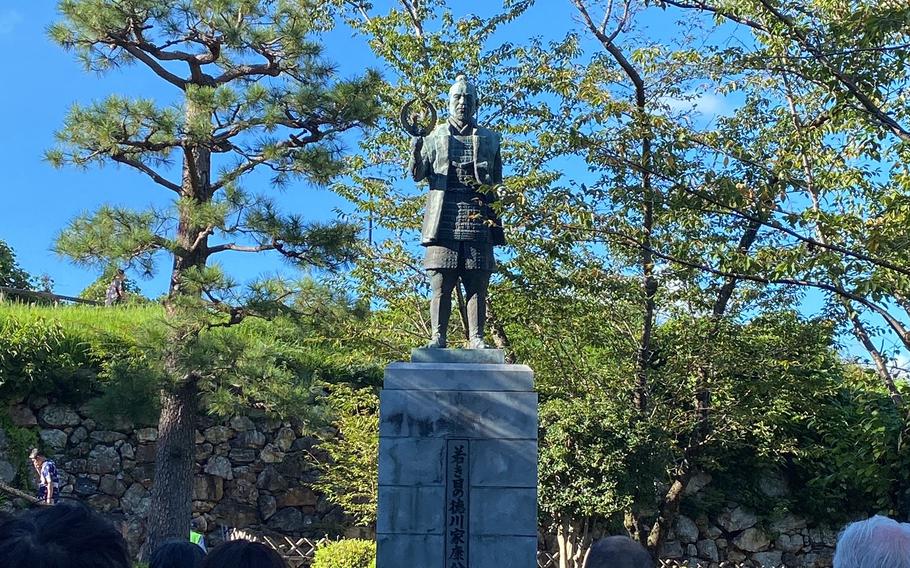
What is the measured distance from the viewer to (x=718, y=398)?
9281 millimetres

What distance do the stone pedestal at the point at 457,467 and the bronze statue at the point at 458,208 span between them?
0.49 metres

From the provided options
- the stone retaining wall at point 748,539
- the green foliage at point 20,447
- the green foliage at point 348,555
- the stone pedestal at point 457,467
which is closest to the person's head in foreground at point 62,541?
the stone pedestal at point 457,467

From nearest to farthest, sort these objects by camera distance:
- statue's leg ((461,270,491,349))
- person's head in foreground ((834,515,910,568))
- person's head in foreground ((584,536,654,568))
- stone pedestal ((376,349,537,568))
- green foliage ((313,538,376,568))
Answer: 1. person's head in foreground ((834,515,910,568))
2. person's head in foreground ((584,536,654,568))
3. stone pedestal ((376,349,537,568))
4. statue's leg ((461,270,491,349))
5. green foliage ((313,538,376,568))

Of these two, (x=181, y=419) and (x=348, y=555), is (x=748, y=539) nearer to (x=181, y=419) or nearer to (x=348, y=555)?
(x=348, y=555)

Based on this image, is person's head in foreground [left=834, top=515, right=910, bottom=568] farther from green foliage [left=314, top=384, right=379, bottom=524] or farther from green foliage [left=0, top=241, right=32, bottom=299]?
green foliage [left=0, top=241, right=32, bottom=299]

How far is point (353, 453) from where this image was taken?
10922 millimetres

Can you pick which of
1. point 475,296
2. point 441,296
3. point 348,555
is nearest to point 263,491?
point 348,555

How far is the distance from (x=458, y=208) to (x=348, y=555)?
484 centimetres

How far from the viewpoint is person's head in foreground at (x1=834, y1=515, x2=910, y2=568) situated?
6.21 ft

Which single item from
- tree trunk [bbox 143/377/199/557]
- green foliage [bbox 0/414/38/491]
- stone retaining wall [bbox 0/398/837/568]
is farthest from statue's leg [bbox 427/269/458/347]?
green foliage [bbox 0/414/38/491]

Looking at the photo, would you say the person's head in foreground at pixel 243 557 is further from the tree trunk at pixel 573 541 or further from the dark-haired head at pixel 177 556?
the tree trunk at pixel 573 541

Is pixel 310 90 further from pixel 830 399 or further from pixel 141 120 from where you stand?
pixel 830 399

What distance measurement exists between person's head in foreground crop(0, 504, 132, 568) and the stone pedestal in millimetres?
4018

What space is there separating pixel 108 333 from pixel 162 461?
2.51 m
